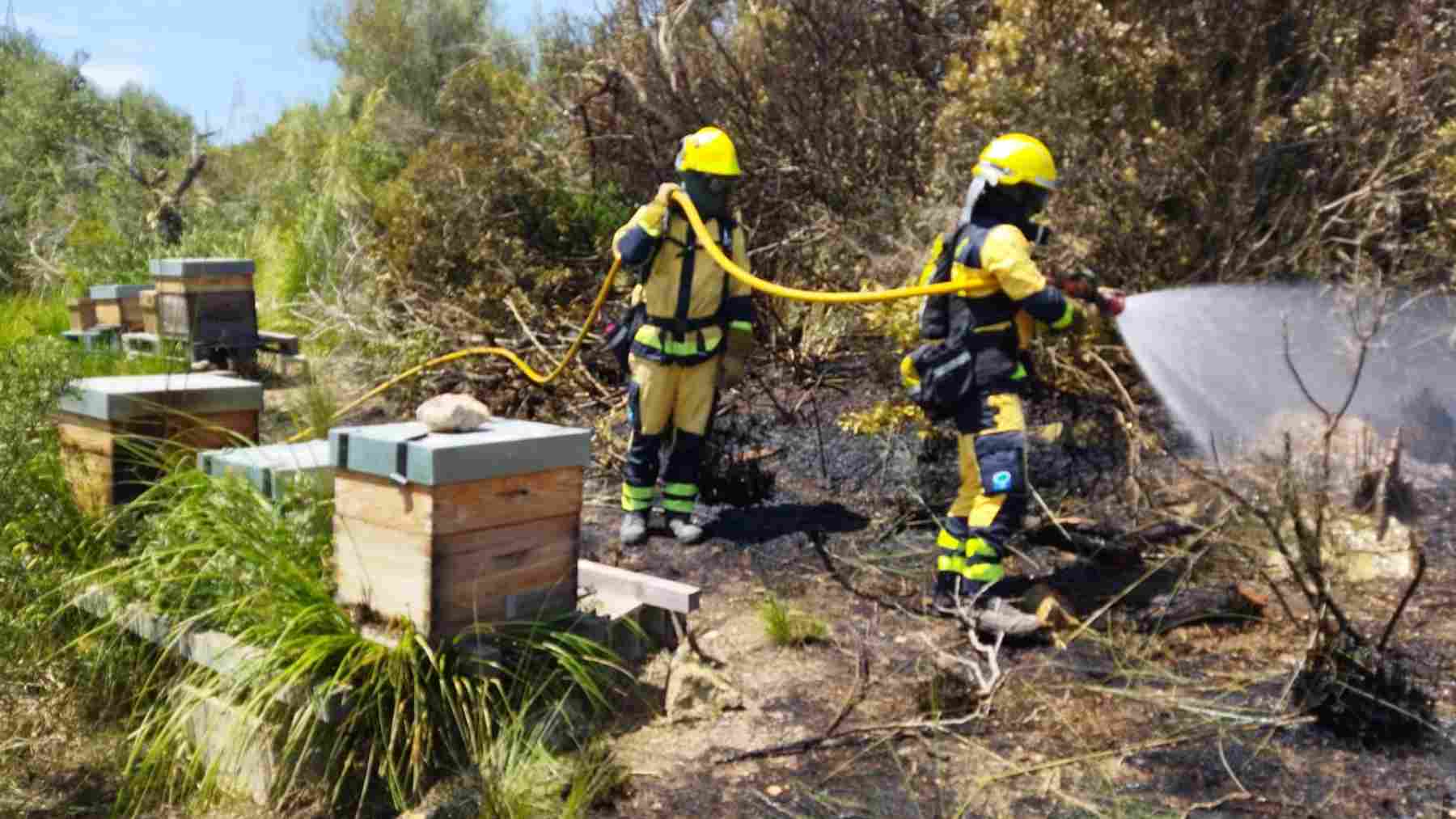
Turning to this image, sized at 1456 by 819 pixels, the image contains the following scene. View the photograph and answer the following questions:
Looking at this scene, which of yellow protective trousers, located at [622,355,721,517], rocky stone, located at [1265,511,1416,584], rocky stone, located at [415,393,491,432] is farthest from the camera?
yellow protective trousers, located at [622,355,721,517]

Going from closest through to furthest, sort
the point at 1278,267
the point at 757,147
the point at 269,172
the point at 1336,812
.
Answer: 1. the point at 1336,812
2. the point at 1278,267
3. the point at 757,147
4. the point at 269,172

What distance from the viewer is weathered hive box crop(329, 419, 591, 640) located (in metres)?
3.31

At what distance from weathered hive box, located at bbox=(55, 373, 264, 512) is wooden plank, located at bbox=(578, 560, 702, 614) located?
141cm

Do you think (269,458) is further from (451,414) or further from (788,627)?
(788,627)

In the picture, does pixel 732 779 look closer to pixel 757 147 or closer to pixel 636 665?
pixel 636 665

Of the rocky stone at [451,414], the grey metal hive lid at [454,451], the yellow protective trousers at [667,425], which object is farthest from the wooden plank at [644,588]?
the yellow protective trousers at [667,425]

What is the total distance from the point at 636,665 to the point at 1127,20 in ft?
13.5

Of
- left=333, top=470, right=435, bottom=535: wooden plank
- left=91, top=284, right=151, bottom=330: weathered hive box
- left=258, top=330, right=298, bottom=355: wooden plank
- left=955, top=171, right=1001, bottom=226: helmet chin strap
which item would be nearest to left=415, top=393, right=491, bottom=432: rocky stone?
left=333, top=470, right=435, bottom=535: wooden plank

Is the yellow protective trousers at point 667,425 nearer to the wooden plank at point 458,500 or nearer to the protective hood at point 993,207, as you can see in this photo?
the protective hood at point 993,207

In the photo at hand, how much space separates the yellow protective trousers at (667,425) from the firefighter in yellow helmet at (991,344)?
1152 millimetres

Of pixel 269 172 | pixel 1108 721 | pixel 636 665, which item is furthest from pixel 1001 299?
pixel 269 172

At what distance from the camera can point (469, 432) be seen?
3.59m

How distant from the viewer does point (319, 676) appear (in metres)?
3.35

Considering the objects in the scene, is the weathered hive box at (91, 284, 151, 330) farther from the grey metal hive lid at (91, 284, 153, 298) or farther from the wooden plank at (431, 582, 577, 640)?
the wooden plank at (431, 582, 577, 640)
